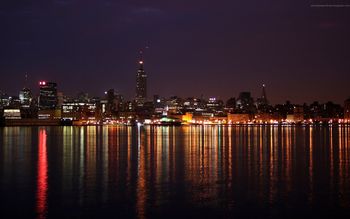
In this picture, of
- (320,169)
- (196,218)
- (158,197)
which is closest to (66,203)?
(158,197)

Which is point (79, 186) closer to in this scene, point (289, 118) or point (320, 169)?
point (320, 169)

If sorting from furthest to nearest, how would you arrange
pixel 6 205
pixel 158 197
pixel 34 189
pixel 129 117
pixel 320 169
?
pixel 129 117
pixel 320 169
pixel 34 189
pixel 158 197
pixel 6 205

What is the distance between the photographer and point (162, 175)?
74.8 ft

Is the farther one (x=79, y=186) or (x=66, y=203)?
(x=79, y=186)

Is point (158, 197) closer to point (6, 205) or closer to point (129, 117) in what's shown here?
point (6, 205)

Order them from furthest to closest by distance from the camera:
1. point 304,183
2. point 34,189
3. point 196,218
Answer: point 304,183, point 34,189, point 196,218

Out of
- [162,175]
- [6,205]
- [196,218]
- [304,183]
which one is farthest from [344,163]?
[6,205]

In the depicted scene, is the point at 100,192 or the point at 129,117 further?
the point at 129,117

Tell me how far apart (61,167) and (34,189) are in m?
6.96

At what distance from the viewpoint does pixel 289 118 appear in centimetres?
18638

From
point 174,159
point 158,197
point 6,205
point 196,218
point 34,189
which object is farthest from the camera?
point 174,159

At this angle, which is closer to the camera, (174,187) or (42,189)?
(42,189)

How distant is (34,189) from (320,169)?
1336 centimetres

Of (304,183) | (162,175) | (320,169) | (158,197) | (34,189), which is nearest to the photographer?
(158,197)
